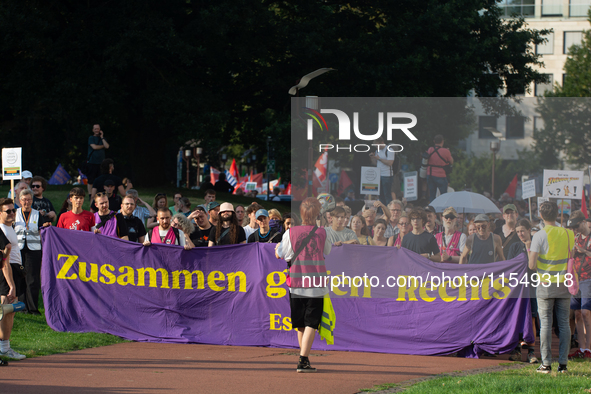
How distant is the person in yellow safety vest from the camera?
760 centimetres

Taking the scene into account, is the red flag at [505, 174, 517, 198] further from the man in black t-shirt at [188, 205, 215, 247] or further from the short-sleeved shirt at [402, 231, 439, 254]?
the man in black t-shirt at [188, 205, 215, 247]

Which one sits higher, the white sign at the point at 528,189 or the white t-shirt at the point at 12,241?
the white sign at the point at 528,189

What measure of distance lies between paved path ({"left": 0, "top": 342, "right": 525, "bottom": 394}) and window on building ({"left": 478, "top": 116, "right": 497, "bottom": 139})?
4733 millimetres

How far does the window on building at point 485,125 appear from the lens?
1226cm

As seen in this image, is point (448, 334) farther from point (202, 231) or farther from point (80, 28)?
point (80, 28)

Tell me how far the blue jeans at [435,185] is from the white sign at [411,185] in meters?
0.23

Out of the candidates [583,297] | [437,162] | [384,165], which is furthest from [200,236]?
[583,297]

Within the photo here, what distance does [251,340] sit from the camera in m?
9.23

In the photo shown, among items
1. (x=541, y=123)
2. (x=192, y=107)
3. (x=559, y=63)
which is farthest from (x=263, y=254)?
(x=559, y=63)

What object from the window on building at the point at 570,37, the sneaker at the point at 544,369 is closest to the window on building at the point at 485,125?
the sneaker at the point at 544,369

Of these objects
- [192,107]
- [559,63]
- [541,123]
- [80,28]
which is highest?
[559,63]

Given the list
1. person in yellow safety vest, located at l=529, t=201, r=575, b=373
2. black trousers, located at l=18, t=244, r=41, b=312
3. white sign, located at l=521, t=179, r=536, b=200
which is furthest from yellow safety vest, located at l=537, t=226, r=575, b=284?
black trousers, located at l=18, t=244, r=41, b=312

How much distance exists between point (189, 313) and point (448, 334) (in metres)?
3.26

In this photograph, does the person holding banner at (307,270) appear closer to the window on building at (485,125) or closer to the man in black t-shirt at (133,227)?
the man in black t-shirt at (133,227)
